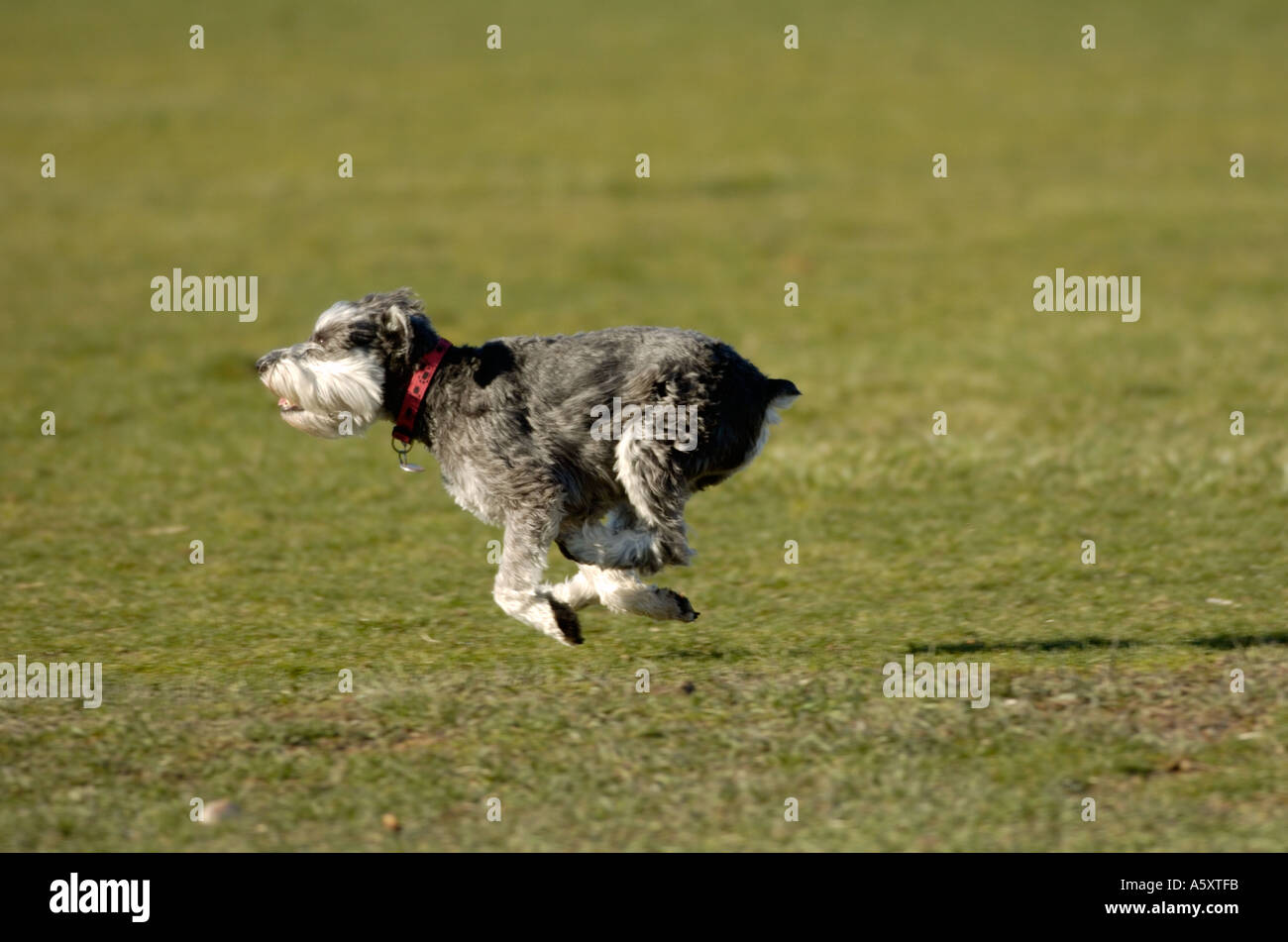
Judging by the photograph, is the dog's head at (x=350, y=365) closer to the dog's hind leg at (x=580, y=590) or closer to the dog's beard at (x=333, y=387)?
the dog's beard at (x=333, y=387)

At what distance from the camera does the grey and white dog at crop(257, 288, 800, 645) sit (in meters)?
8.11

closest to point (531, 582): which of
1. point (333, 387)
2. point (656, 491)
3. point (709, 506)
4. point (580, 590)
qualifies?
point (580, 590)

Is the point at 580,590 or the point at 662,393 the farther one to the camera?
the point at 580,590

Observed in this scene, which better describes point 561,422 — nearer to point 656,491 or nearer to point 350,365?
point 656,491

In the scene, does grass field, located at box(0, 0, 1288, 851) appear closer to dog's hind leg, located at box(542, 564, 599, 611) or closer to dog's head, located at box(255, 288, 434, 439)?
dog's hind leg, located at box(542, 564, 599, 611)

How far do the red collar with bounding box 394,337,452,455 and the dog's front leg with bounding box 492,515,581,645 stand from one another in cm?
73

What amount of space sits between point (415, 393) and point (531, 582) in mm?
1136

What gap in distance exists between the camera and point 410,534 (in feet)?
39.7

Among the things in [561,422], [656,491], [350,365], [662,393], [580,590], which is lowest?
[580,590]

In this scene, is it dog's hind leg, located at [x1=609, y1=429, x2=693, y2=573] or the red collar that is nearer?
dog's hind leg, located at [x1=609, y1=429, x2=693, y2=573]

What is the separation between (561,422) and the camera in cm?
830

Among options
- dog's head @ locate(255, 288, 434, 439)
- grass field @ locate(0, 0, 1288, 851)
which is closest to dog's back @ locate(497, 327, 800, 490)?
dog's head @ locate(255, 288, 434, 439)
